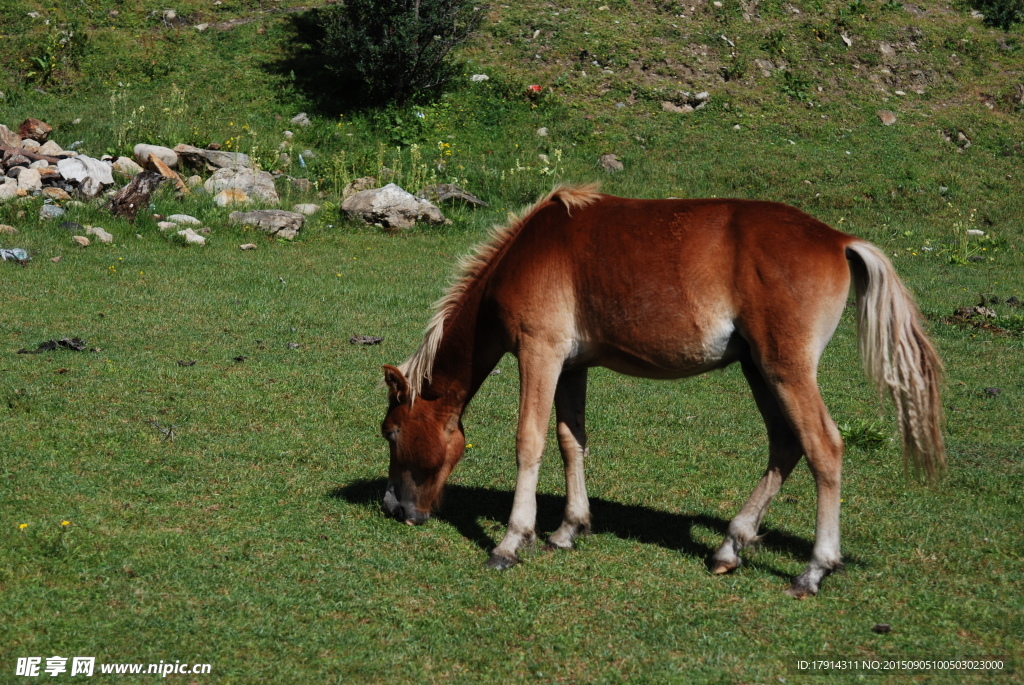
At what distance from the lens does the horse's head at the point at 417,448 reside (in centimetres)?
638

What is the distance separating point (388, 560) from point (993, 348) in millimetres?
8469

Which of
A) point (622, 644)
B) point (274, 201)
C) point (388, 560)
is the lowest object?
point (274, 201)

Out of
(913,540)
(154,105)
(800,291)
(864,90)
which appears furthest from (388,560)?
(864,90)

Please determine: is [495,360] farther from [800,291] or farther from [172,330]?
[172,330]

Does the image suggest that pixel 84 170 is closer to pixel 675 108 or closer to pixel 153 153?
pixel 153 153

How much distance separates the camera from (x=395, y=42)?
1817 cm

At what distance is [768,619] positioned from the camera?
5.23 m

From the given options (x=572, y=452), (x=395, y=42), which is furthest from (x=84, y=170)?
(x=572, y=452)

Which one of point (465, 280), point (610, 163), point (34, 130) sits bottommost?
point (34, 130)

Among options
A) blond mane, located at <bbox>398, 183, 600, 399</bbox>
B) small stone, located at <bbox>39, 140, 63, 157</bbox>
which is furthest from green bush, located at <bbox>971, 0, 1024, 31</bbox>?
blond mane, located at <bbox>398, 183, 600, 399</bbox>

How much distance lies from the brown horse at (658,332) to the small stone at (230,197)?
384 inches

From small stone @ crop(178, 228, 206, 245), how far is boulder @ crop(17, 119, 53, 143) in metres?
4.22

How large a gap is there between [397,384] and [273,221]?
8.99m

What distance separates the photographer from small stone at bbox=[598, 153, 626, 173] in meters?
17.9
